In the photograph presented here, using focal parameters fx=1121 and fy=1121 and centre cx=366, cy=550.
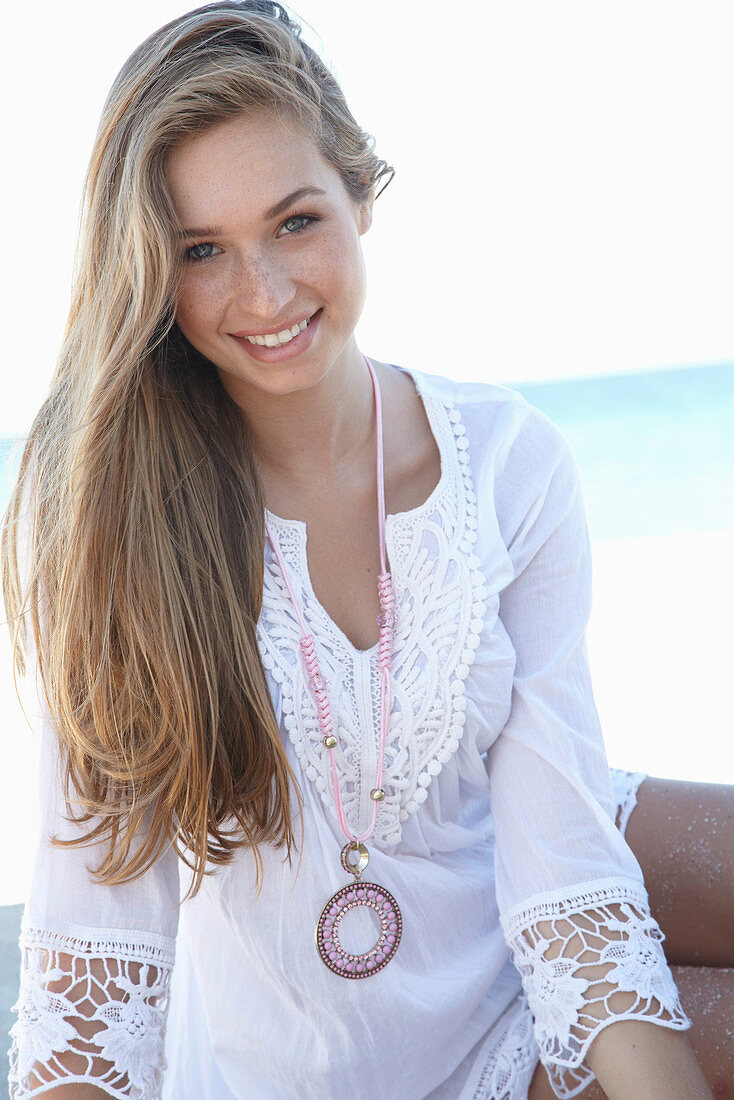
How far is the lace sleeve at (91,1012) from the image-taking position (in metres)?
1.19

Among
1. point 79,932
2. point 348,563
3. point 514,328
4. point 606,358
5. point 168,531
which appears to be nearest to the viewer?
point 79,932

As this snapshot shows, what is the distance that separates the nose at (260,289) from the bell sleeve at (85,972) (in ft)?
1.76

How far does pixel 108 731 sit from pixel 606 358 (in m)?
8.85

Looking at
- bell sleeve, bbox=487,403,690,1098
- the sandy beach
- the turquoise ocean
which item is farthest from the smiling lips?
the turquoise ocean

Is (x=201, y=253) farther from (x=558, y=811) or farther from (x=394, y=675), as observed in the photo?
(x=558, y=811)

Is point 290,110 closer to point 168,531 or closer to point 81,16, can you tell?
point 168,531

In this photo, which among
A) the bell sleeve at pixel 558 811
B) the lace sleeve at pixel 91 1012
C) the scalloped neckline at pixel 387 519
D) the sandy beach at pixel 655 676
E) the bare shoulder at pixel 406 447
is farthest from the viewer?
the sandy beach at pixel 655 676

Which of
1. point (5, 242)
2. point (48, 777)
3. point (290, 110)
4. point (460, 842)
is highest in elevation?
point (5, 242)

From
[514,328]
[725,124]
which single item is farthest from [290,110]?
[725,124]

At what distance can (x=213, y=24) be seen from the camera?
4.27 ft

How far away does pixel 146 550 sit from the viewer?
4.31ft

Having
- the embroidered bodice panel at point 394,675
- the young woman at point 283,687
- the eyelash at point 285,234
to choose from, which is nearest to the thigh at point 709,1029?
the young woman at point 283,687

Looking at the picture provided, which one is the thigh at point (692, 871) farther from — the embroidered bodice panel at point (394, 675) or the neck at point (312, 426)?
the neck at point (312, 426)

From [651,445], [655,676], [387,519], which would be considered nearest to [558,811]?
[387,519]
